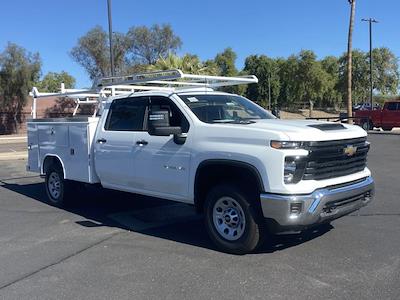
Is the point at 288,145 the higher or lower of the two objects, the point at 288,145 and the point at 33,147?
the higher

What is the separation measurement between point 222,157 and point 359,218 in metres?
2.88

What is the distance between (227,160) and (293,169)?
829 mm

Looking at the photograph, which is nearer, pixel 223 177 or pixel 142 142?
pixel 223 177

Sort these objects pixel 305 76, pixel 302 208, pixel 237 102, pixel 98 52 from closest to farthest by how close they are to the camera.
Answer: pixel 302 208 → pixel 237 102 → pixel 98 52 → pixel 305 76

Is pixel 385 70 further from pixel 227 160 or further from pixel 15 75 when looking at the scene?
pixel 227 160

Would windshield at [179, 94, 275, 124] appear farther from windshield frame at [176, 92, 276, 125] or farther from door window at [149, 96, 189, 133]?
door window at [149, 96, 189, 133]

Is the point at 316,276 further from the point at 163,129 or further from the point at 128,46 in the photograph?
the point at 128,46

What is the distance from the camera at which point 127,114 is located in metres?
7.70

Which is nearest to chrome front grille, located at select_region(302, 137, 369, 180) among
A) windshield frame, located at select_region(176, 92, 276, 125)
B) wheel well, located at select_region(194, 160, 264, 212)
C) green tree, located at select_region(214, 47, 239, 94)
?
wheel well, located at select_region(194, 160, 264, 212)

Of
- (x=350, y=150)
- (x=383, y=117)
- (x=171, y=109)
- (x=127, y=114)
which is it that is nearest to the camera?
(x=350, y=150)

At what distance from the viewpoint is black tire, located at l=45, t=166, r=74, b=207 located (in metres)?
8.98

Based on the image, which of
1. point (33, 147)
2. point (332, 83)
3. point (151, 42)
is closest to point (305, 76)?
point (332, 83)

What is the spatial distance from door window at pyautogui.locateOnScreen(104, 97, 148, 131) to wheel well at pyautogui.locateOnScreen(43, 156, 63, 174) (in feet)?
5.46

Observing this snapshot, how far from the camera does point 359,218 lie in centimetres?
759
